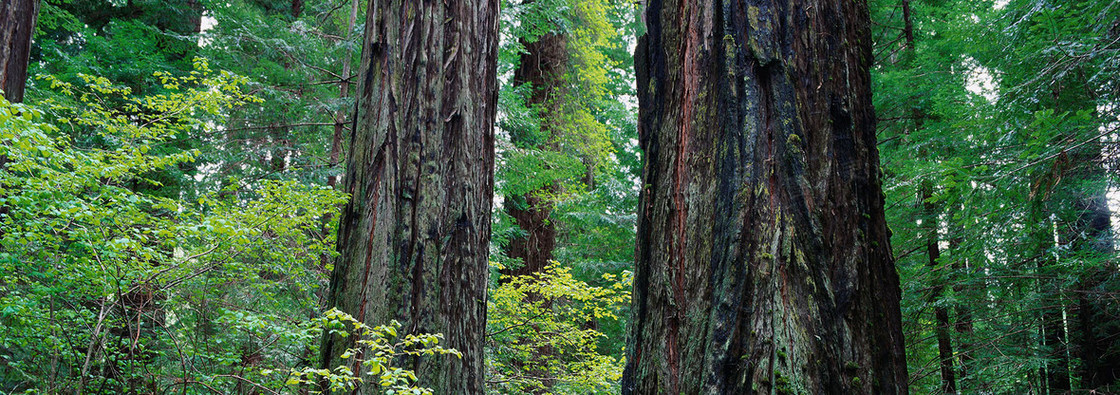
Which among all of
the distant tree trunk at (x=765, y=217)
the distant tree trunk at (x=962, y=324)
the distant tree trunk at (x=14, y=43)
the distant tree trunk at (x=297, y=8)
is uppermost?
the distant tree trunk at (x=297, y=8)

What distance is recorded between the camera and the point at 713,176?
5.31 ft

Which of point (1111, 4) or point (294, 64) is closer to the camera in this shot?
point (1111, 4)

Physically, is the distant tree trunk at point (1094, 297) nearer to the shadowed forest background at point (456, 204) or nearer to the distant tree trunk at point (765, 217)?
the shadowed forest background at point (456, 204)

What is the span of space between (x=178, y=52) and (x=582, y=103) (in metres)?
7.33

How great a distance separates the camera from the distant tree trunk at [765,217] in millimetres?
1451

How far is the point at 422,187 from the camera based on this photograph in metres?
3.94

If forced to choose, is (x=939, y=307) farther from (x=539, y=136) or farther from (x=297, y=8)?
(x=297, y=8)

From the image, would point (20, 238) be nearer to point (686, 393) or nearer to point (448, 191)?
point (448, 191)

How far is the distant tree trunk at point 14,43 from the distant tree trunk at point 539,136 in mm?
6252

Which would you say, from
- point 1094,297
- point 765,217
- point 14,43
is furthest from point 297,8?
point 1094,297

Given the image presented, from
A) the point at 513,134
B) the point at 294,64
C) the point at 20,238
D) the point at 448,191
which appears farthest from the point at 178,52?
the point at 448,191

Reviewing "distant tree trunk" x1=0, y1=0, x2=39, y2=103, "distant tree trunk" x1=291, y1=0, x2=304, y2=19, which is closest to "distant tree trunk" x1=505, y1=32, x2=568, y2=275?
"distant tree trunk" x1=291, y1=0, x2=304, y2=19

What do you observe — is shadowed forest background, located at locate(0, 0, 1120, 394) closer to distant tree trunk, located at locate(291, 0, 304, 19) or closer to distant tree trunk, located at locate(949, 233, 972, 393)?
distant tree trunk, located at locate(949, 233, 972, 393)

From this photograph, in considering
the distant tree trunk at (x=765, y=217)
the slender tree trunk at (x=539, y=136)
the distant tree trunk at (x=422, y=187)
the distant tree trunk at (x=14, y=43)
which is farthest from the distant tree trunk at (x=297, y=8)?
the distant tree trunk at (x=765, y=217)
